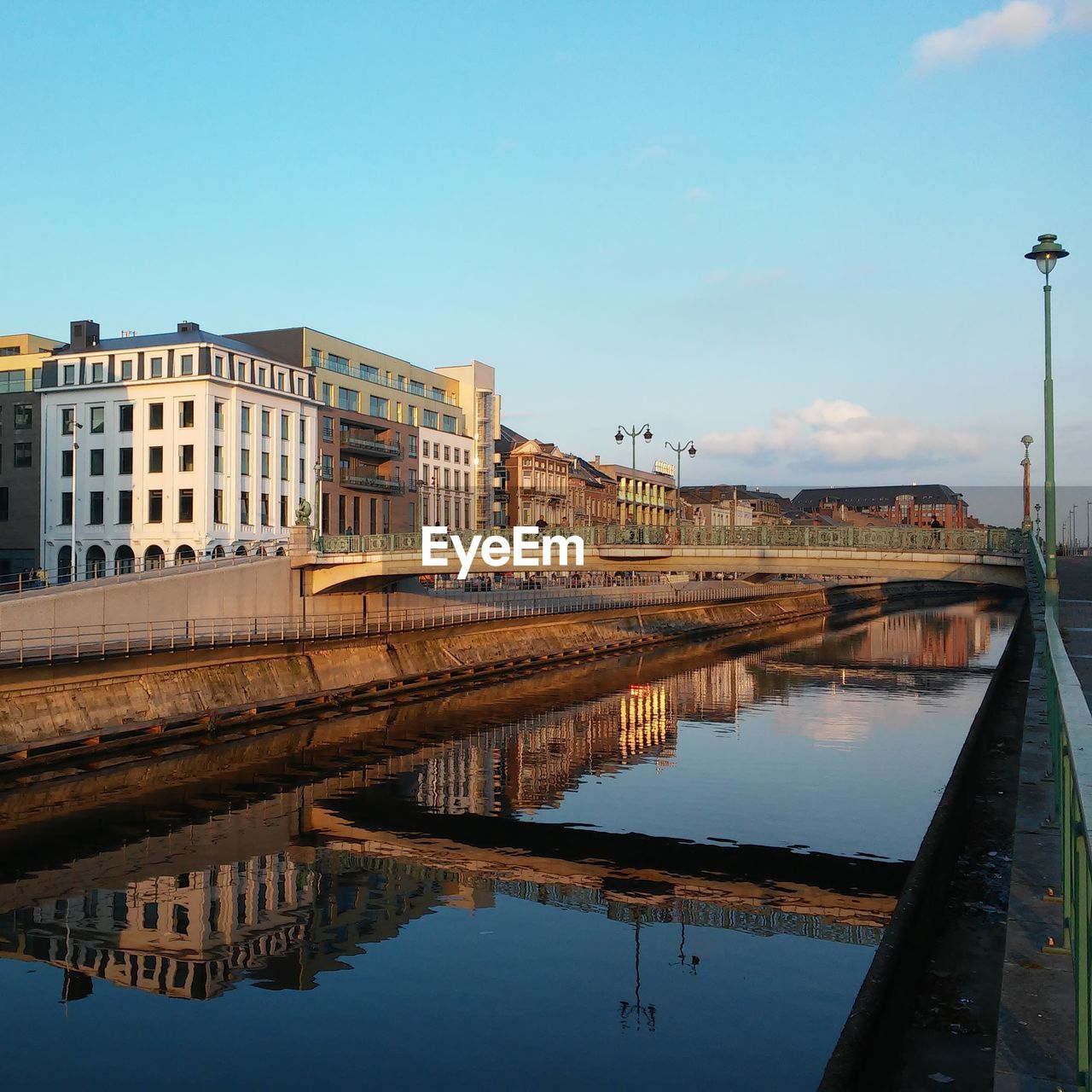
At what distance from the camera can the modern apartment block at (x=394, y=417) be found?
269 ft

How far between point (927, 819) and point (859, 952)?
33.8 feet

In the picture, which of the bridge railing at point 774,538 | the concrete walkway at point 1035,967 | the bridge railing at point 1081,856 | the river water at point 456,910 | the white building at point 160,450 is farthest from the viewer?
the white building at point 160,450

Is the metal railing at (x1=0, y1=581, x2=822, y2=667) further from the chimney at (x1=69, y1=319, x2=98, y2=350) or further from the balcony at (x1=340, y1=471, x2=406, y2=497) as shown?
the chimney at (x1=69, y1=319, x2=98, y2=350)

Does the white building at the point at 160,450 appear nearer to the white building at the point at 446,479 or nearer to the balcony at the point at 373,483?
the balcony at the point at 373,483

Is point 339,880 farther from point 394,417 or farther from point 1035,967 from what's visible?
point 394,417

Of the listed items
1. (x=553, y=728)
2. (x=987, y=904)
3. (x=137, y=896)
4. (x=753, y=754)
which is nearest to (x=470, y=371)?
(x=553, y=728)

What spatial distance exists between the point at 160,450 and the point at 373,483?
20.7 metres

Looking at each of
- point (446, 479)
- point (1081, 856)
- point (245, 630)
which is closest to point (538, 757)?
point (245, 630)

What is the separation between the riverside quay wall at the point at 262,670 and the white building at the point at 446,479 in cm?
2057

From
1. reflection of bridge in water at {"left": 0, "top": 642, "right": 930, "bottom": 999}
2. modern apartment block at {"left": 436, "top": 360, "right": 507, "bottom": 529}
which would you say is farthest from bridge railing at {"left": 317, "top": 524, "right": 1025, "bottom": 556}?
modern apartment block at {"left": 436, "top": 360, "right": 507, "bottom": 529}

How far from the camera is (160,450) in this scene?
67688 mm

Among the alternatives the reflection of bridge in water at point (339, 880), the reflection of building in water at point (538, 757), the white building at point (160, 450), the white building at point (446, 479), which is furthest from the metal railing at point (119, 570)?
the white building at point (446, 479)

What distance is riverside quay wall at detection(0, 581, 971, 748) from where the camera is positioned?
36.0 m

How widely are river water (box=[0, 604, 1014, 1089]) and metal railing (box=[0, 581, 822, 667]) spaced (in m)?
5.52
